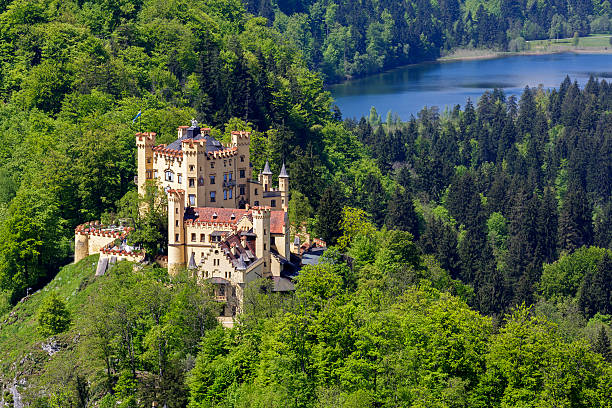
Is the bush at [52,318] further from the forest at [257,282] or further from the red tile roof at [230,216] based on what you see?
the red tile roof at [230,216]

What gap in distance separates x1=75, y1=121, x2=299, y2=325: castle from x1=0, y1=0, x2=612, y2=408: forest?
7.23 feet

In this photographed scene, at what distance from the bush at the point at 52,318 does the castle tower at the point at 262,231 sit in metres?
17.4

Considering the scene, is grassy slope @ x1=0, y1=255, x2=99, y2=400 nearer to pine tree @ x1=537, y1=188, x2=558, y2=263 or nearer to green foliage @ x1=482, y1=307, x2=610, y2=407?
green foliage @ x1=482, y1=307, x2=610, y2=407

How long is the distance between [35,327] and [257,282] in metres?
21.9

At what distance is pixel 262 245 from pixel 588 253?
7545 centimetres

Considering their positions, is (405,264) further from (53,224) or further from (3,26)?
(3,26)

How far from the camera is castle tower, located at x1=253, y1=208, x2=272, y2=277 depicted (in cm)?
9175

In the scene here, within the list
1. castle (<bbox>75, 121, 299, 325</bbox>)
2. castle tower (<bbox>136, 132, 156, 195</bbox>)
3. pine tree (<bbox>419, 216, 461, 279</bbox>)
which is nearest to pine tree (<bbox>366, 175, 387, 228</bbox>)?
pine tree (<bbox>419, 216, 461, 279</bbox>)

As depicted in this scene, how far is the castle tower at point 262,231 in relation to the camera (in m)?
91.8

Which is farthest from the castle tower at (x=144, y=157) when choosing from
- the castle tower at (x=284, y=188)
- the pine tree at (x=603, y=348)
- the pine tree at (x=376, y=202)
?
the pine tree at (x=376, y=202)

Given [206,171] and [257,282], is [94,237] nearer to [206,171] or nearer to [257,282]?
[206,171]

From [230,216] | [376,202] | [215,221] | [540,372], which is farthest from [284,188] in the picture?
[376,202]

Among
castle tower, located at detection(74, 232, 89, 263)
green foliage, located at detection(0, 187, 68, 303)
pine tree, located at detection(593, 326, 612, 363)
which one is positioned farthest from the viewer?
pine tree, located at detection(593, 326, 612, 363)

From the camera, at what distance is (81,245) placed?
102m
